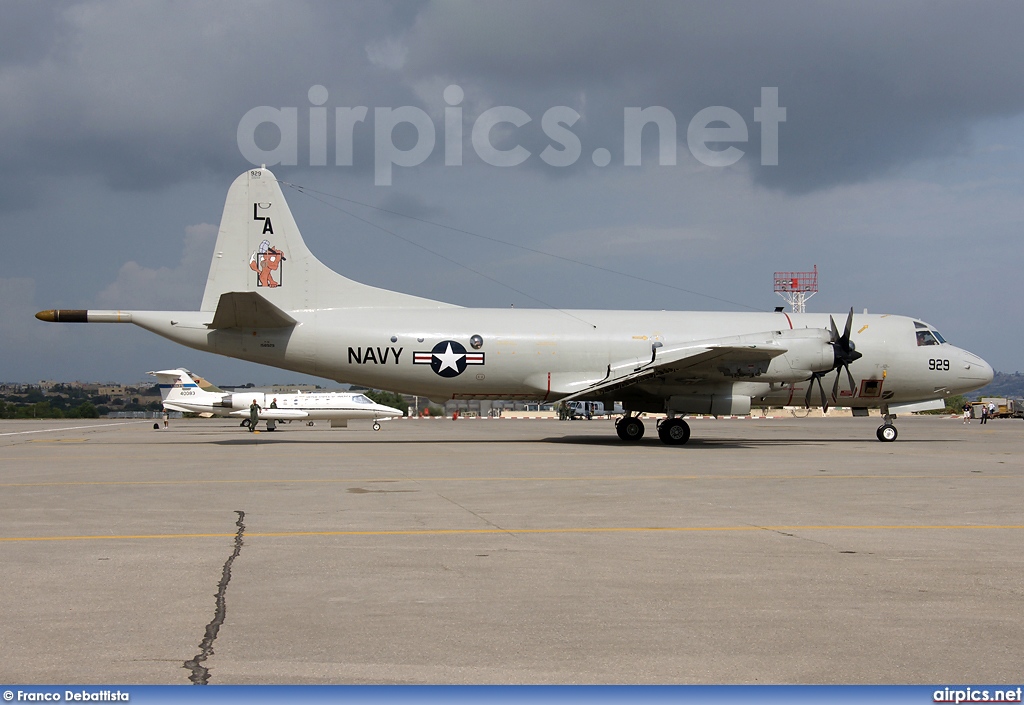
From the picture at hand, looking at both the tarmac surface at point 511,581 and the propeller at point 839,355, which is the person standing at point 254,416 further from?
the propeller at point 839,355

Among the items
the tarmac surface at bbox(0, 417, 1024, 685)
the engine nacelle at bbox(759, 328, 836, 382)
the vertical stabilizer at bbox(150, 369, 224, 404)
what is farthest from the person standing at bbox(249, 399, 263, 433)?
the tarmac surface at bbox(0, 417, 1024, 685)

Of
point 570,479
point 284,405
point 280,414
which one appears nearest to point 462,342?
point 570,479

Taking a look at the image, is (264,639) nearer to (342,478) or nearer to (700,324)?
(342,478)

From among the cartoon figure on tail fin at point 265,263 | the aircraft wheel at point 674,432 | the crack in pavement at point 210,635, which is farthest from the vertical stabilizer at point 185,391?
the crack in pavement at point 210,635

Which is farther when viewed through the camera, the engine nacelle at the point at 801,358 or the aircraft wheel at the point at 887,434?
the aircraft wheel at the point at 887,434

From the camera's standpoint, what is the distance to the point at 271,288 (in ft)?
85.5

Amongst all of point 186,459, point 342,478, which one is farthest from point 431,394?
point 342,478

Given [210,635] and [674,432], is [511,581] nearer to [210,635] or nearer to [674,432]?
[210,635]

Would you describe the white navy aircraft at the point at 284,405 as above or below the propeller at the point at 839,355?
below

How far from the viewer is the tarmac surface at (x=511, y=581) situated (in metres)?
4.62

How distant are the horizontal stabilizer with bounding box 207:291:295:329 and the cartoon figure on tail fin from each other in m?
1.40

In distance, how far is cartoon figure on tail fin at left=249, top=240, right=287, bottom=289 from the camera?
26062 millimetres

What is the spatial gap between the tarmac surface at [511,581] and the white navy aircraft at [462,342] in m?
10.5

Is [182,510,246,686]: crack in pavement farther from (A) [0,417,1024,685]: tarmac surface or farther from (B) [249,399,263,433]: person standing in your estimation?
(B) [249,399,263,433]: person standing
